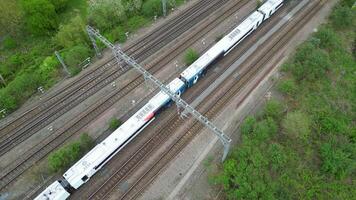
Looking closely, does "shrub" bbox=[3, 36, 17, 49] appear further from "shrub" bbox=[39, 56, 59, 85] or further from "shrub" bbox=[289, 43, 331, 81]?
"shrub" bbox=[289, 43, 331, 81]

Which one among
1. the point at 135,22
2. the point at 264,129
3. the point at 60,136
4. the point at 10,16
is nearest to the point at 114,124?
the point at 60,136

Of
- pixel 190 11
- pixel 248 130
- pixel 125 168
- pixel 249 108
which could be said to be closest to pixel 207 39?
pixel 190 11

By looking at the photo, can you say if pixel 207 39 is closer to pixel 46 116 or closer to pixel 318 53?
pixel 318 53

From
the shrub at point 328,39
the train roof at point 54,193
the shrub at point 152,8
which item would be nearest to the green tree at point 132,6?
the shrub at point 152,8

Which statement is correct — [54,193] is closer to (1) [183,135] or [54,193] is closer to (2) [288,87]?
(1) [183,135]

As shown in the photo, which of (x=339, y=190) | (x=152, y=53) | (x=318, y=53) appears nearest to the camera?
(x=339, y=190)

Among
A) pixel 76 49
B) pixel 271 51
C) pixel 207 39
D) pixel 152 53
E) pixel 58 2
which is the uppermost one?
pixel 58 2

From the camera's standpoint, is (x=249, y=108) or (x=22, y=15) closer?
(x=249, y=108)

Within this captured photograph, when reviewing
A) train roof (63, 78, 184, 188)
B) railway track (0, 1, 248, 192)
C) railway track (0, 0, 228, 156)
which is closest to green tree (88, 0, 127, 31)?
railway track (0, 0, 228, 156)
